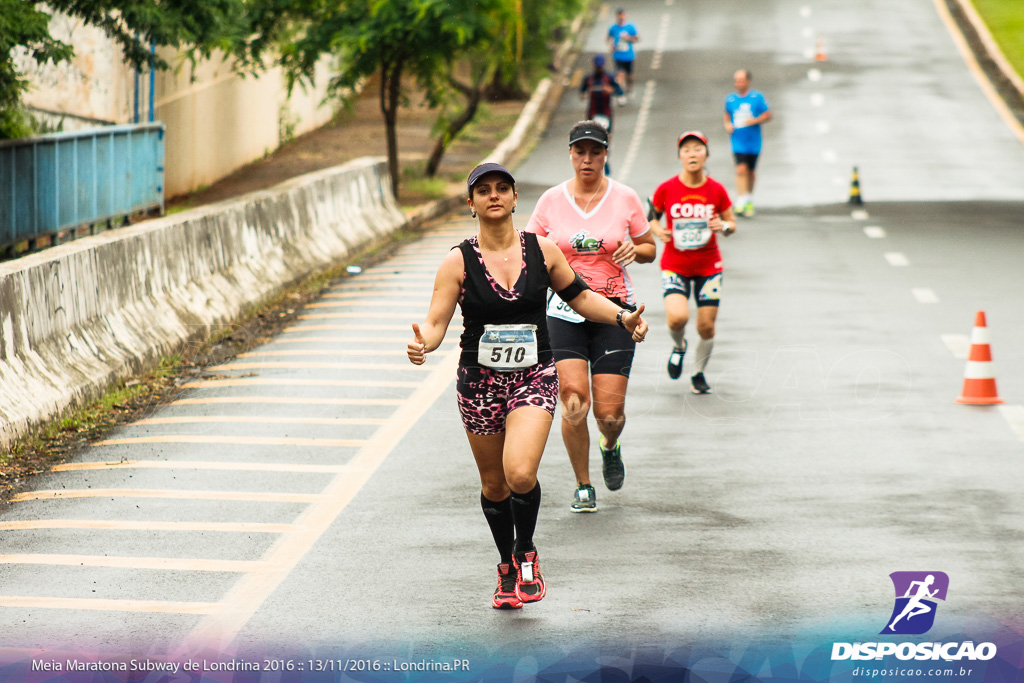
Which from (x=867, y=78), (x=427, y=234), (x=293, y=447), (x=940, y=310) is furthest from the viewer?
(x=867, y=78)

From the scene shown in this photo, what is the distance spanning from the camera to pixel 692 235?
1131 centimetres

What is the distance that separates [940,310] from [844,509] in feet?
24.2

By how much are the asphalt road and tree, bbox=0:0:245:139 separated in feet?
10.7

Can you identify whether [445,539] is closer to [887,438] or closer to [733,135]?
[887,438]

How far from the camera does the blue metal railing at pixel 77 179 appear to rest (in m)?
16.3

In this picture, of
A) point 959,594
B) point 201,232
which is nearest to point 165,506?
point 959,594

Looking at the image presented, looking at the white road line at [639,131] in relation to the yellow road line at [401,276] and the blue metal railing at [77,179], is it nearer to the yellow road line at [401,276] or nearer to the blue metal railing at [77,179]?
the blue metal railing at [77,179]

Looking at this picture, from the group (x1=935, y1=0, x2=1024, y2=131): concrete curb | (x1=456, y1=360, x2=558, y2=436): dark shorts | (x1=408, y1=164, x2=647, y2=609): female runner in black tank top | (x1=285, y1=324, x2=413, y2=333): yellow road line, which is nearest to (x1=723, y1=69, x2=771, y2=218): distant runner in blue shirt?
(x1=285, y1=324, x2=413, y2=333): yellow road line

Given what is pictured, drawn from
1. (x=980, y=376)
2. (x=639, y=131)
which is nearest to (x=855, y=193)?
(x=639, y=131)

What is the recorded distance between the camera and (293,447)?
9938 mm

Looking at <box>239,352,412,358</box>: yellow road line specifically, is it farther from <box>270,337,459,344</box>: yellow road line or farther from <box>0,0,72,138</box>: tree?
<box>0,0,72,138</box>: tree

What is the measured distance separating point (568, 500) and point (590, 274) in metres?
1.31

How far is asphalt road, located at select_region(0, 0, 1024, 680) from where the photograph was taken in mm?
6434

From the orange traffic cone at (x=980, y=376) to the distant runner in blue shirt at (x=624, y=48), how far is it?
2875 cm
